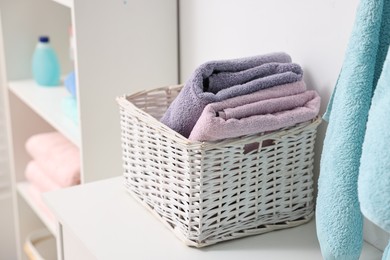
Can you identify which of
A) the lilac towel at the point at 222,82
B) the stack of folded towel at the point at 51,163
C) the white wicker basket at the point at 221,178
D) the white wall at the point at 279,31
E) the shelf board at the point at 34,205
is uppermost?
the white wall at the point at 279,31

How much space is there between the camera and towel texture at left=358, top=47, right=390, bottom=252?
654mm

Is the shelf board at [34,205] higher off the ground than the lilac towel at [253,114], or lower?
lower

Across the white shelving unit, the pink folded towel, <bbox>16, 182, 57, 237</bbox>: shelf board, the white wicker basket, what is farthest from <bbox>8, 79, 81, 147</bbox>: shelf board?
the white wicker basket

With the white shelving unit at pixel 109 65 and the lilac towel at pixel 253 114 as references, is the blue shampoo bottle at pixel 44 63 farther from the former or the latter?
the lilac towel at pixel 253 114

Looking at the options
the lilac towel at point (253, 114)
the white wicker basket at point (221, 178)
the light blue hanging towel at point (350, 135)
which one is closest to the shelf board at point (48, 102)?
the white wicker basket at point (221, 178)

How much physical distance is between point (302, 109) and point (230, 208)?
20 cm

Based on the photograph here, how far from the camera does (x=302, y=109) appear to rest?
3.22 feet

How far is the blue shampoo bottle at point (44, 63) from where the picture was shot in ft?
5.71

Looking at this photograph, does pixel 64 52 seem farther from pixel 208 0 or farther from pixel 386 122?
pixel 386 122

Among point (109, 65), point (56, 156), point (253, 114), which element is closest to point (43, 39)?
point (56, 156)

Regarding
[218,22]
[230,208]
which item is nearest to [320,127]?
[230,208]

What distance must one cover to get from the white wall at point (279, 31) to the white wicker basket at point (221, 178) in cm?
9

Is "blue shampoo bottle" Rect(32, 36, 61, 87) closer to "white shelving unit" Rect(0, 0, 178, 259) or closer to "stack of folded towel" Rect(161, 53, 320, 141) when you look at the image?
"white shelving unit" Rect(0, 0, 178, 259)

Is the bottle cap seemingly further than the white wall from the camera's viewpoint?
Yes
